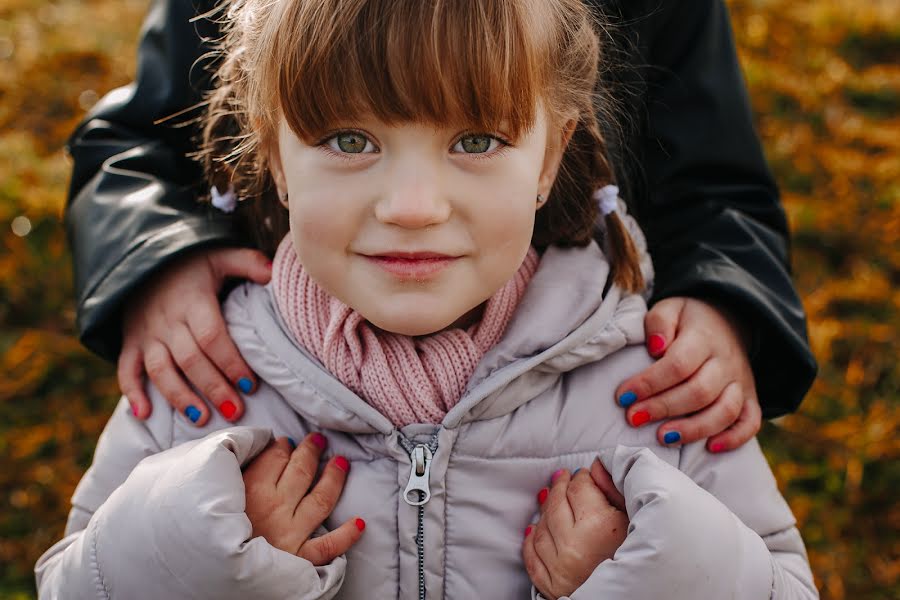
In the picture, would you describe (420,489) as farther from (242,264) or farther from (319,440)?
(242,264)

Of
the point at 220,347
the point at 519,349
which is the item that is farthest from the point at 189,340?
the point at 519,349

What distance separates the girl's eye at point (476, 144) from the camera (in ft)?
4.33

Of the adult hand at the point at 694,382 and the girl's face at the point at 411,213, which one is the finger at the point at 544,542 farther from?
the girl's face at the point at 411,213

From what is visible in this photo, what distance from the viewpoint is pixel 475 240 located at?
53.5 inches

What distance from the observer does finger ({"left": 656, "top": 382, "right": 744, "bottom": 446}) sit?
1579 mm

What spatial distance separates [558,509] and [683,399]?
307mm

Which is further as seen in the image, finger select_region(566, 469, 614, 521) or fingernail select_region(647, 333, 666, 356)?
fingernail select_region(647, 333, 666, 356)

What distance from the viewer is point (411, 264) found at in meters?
1.35

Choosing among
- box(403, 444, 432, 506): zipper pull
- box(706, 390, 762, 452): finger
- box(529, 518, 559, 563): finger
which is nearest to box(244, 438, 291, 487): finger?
box(403, 444, 432, 506): zipper pull

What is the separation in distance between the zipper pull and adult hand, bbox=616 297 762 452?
0.36 metres

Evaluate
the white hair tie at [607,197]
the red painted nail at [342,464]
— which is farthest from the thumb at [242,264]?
the white hair tie at [607,197]

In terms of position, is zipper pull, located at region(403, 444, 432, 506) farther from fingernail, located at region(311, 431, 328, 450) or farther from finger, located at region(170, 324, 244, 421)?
finger, located at region(170, 324, 244, 421)

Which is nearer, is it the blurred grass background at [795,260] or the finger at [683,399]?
the finger at [683,399]

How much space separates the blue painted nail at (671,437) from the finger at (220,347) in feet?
2.38
